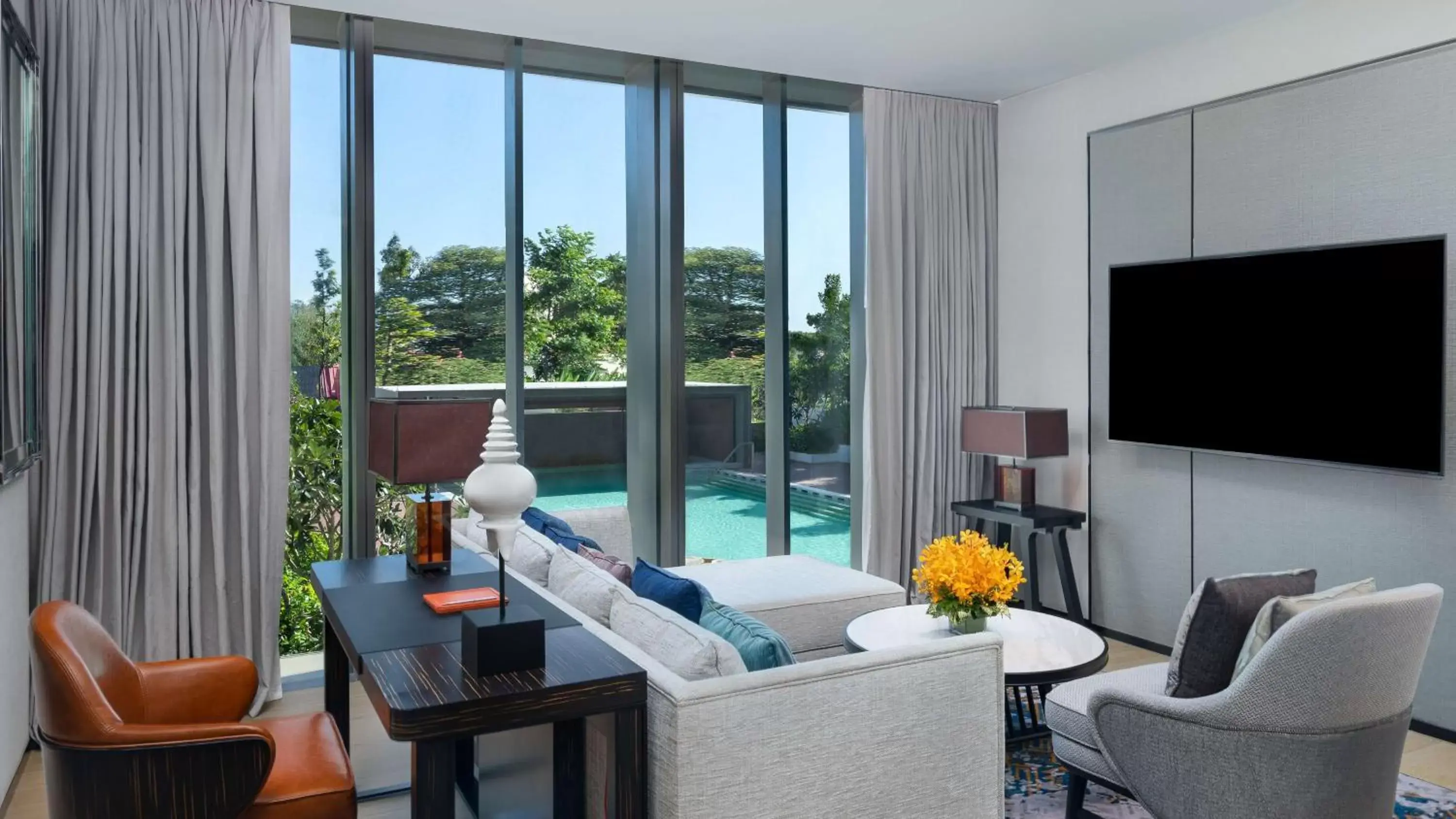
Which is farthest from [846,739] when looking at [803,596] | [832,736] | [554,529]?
[803,596]

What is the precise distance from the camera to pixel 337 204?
13.4 feet

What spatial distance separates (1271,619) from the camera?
223 centimetres

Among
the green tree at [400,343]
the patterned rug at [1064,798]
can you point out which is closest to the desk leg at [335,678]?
the green tree at [400,343]

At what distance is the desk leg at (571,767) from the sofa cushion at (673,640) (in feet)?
0.71

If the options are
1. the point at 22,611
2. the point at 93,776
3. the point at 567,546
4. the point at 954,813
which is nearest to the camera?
the point at 93,776

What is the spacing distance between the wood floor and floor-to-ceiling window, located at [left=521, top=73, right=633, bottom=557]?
122 centimetres

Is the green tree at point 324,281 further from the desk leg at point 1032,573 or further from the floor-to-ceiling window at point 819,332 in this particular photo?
the desk leg at point 1032,573

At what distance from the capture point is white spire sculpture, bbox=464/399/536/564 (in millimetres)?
2090

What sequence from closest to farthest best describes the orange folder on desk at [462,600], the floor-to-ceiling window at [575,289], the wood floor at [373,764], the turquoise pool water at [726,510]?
the orange folder on desk at [462,600] < the wood floor at [373,764] < the floor-to-ceiling window at [575,289] < the turquoise pool water at [726,510]

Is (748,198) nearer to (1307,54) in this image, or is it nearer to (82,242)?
(1307,54)

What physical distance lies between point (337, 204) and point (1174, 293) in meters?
3.41

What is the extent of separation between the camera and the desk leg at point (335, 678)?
8.96 feet

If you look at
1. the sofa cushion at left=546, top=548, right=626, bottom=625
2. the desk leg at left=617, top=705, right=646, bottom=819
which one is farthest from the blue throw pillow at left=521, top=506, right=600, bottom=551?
the desk leg at left=617, top=705, right=646, bottom=819

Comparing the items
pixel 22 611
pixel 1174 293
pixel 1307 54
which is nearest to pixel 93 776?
pixel 22 611
